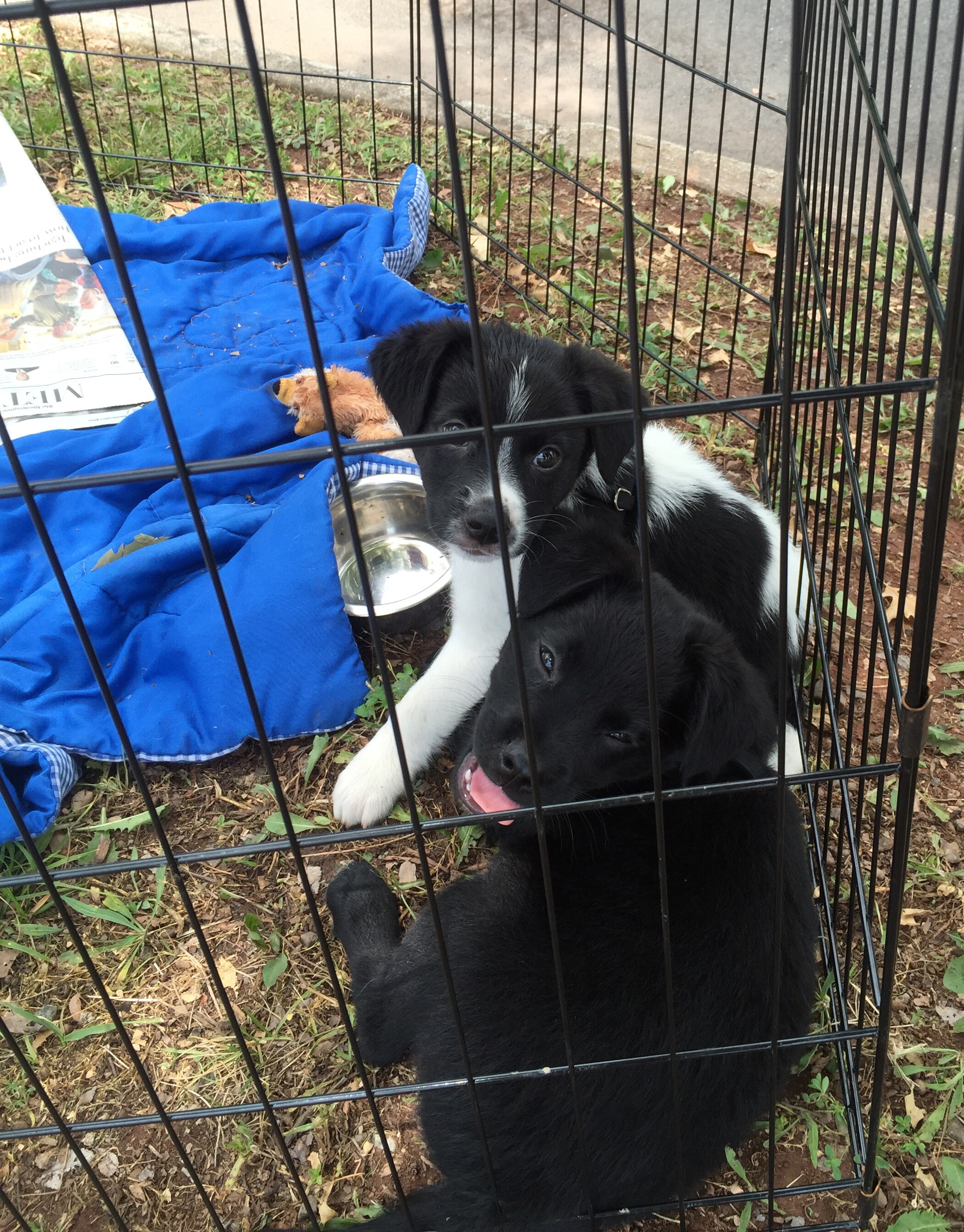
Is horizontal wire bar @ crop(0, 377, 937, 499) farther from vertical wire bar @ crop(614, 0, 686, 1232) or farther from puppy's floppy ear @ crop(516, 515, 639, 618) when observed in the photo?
puppy's floppy ear @ crop(516, 515, 639, 618)

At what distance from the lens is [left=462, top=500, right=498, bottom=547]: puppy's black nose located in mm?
2289

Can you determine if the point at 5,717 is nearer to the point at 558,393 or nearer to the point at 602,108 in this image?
the point at 558,393

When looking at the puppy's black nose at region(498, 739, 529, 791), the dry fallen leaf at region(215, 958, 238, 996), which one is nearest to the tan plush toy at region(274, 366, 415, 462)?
the puppy's black nose at region(498, 739, 529, 791)

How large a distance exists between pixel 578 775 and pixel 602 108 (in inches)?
177

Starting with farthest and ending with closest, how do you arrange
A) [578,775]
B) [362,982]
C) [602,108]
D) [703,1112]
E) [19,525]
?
1. [602,108]
2. [19,525]
3. [362,982]
4. [578,775]
5. [703,1112]

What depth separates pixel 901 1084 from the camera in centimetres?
202

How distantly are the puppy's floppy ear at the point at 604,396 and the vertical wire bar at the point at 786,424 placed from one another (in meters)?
0.95

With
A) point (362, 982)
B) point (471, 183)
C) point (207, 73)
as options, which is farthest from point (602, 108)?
point (362, 982)

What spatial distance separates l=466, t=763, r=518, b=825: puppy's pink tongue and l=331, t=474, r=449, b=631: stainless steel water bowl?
0.67 meters

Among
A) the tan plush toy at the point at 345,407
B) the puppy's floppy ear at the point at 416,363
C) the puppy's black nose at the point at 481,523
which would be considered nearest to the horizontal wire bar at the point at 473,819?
the puppy's black nose at the point at 481,523

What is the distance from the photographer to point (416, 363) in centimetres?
244

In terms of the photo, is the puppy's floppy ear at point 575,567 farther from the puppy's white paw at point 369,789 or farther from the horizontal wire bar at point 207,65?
the horizontal wire bar at point 207,65

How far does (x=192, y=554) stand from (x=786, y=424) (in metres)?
1.87

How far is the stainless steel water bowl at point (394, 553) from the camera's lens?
9.70ft
